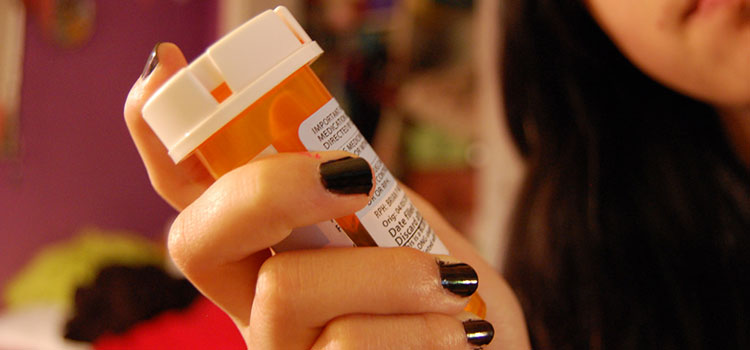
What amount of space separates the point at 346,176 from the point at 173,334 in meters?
0.57

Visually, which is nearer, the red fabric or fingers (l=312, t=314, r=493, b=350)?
fingers (l=312, t=314, r=493, b=350)

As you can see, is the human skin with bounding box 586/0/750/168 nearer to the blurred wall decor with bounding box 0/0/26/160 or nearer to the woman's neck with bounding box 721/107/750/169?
the woman's neck with bounding box 721/107/750/169

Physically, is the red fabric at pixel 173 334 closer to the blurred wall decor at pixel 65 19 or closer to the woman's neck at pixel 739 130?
the woman's neck at pixel 739 130

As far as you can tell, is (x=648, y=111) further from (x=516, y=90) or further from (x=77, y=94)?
(x=77, y=94)

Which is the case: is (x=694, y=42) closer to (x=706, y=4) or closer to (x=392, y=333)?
(x=706, y=4)

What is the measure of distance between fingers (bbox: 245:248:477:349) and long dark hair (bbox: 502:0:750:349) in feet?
1.51

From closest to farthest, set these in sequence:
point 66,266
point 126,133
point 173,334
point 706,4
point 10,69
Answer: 1. point 706,4
2. point 173,334
3. point 66,266
4. point 10,69
5. point 126,133

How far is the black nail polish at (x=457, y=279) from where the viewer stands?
10.4 inches

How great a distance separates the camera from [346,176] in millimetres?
237

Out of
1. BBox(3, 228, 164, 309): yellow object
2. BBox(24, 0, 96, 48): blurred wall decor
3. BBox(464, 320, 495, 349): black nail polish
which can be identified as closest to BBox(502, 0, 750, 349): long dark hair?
BBox(464, 320, 495, 349): black nail polish

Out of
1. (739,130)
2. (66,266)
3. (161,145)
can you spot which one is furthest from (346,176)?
(66,266)

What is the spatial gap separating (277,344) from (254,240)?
63mm

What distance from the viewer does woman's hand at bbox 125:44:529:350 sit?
233 millimetres

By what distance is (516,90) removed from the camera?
0.74m
